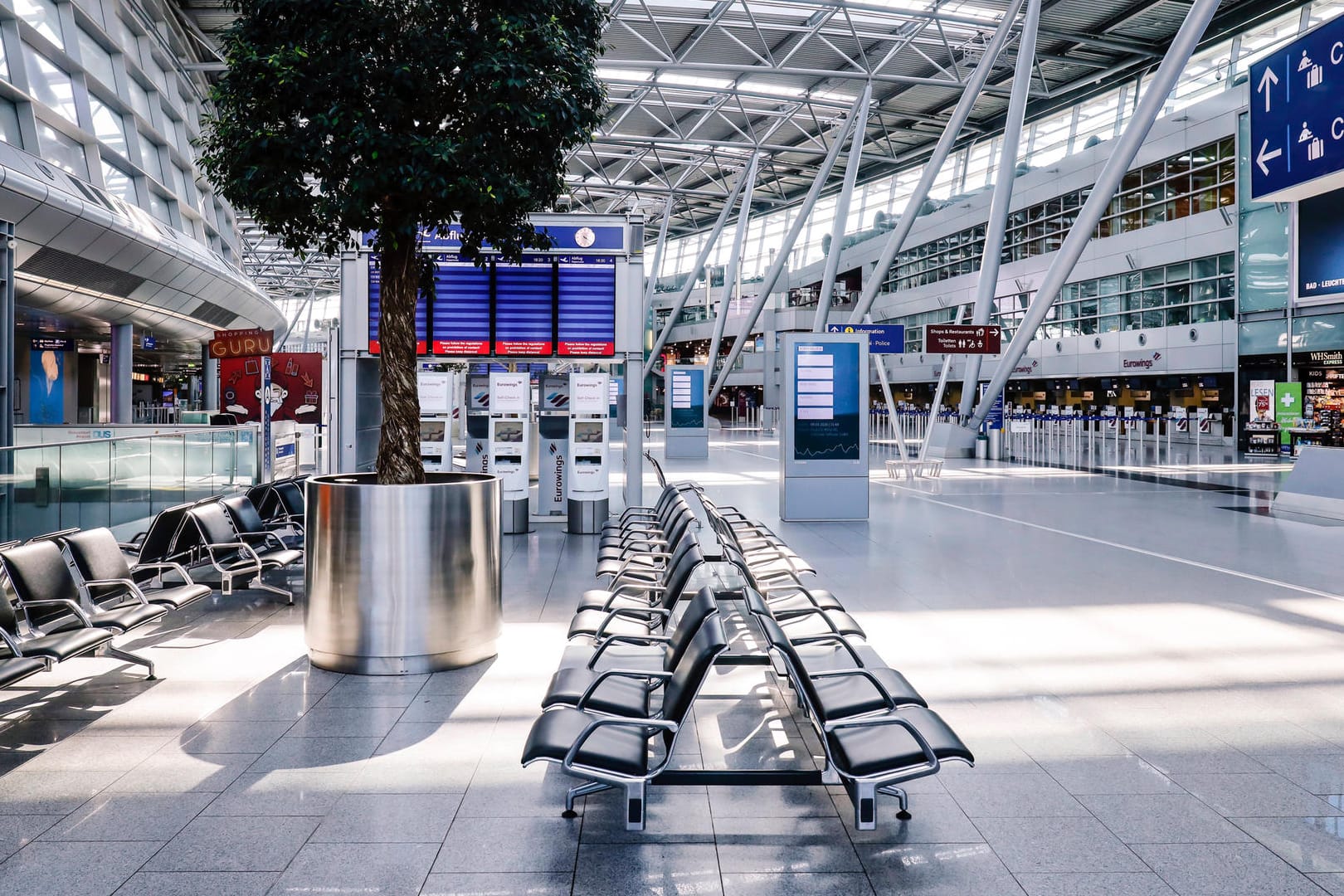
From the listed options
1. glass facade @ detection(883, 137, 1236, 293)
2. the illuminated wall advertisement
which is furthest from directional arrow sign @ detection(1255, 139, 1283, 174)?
glass facade @ detection(883, 137, 1236, 293)

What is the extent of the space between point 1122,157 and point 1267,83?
20.1 ft

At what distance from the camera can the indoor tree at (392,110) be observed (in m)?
4.78

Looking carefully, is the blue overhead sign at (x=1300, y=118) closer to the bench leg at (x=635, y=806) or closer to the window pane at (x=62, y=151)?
the bench leg at (x=635, y=806)

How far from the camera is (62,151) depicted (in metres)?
17.3

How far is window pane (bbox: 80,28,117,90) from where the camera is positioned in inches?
770

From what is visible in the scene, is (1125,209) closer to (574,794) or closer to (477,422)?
(477,422)

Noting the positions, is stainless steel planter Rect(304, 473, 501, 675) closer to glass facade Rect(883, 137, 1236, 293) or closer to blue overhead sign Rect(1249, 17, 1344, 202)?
blue overhead sign Rect(1249, 17, 1344, 202)

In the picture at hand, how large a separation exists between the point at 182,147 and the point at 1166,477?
27.5 m

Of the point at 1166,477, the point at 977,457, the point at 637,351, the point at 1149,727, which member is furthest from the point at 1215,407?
the point at 1149,727

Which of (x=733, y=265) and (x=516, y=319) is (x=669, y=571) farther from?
(x=733, y=265)

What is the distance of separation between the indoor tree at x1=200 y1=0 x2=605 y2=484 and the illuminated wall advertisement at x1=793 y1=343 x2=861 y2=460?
7241mm

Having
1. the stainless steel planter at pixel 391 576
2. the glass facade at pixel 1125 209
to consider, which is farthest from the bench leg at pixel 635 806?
the glass facade at pixel 1125 209

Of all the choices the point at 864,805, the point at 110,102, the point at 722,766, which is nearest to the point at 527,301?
the point at 722,766

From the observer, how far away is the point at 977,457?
1027 inches
